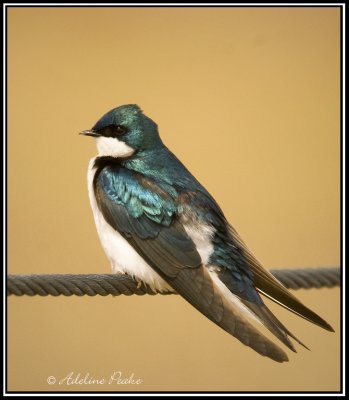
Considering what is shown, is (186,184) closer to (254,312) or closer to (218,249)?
(218,249)

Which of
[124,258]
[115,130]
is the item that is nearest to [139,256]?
[124,258]

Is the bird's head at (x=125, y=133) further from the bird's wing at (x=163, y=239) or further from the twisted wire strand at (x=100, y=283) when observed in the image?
the twisted wire strand at (x=100, y=283)

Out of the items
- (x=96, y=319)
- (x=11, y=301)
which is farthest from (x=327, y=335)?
(x=11, y=301)

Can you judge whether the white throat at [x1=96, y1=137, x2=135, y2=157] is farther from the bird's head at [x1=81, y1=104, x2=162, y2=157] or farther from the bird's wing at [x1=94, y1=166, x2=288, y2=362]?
the bird's wing at [x1=94, y1=166, x2=288, y2=362]

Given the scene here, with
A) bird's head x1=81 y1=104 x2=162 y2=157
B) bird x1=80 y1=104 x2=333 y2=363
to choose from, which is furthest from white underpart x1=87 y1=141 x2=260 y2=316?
bird's head x1=81 y1=104 x2=162 y2=157

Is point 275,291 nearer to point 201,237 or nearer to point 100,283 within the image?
point 201,237

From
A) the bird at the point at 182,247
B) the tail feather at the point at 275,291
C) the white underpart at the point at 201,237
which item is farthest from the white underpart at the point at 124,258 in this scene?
the tail feather at the point at 275,291
